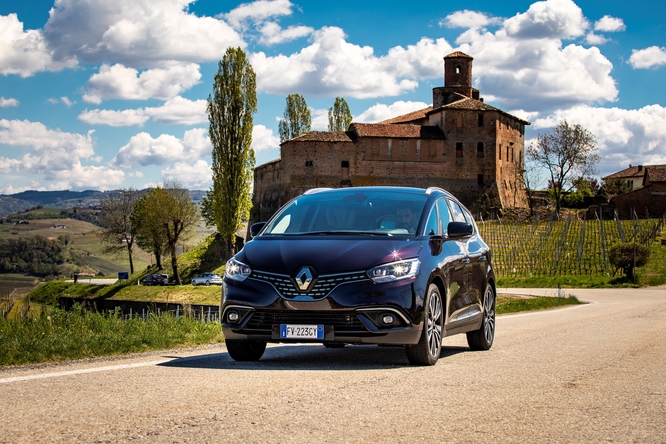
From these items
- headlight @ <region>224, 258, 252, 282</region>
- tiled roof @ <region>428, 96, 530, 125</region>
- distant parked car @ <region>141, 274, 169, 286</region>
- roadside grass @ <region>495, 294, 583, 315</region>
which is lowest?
distant parked car @ <region>141, 274, 169, 286</region>

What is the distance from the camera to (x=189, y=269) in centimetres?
8719

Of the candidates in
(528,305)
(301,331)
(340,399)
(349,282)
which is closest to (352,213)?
(349,282)

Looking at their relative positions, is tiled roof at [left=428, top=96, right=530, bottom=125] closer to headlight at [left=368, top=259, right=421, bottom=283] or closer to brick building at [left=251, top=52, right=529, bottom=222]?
brick building at [left=251, top=52, right=529, bottom=222]

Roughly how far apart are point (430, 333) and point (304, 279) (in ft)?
4.85

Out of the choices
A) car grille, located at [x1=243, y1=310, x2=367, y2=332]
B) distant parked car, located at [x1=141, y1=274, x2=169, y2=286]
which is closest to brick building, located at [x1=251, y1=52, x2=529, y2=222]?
distant parked car, located at [x1=141, y1=274, x2=169, y2=286]

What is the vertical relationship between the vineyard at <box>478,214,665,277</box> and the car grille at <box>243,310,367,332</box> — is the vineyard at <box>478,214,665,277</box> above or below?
below

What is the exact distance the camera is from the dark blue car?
8.02m

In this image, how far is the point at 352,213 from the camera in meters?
9.50

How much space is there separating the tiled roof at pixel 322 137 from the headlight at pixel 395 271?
303ft

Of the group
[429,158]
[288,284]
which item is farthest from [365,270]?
[429,158]

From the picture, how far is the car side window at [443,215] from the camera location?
32.0 feet

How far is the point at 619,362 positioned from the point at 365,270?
316cm

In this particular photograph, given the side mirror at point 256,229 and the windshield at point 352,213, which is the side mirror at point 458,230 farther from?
the side mirror at point 256,229

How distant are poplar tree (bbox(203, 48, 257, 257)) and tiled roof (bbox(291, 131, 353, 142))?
93.7 ft
